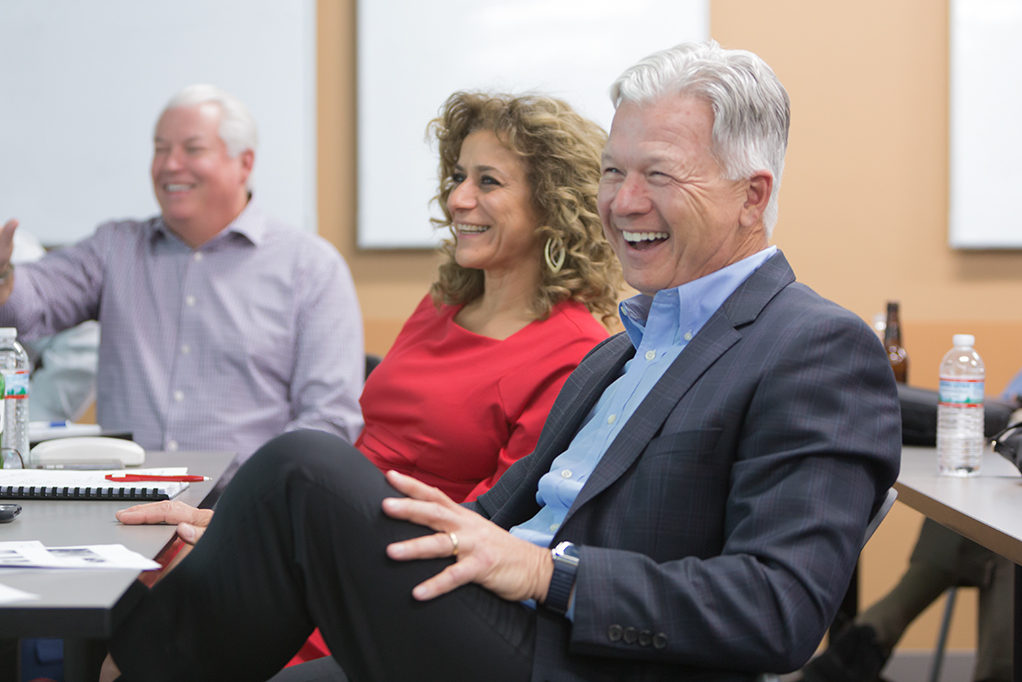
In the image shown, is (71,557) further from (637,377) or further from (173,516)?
(637,377)

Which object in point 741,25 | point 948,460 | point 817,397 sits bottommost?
point 948,460

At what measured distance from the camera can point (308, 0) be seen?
3.38 meters

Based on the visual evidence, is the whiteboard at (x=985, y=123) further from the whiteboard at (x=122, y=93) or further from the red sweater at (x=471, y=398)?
the whiteboard at (x=122, y=93)

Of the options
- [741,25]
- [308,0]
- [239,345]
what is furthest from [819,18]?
[239,345]

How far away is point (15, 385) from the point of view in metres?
1.84

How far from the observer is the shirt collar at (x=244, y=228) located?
9.55ft

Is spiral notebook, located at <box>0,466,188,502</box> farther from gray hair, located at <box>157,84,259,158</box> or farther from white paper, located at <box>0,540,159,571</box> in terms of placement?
gray hair, located at <box>157,84,259,158</box>

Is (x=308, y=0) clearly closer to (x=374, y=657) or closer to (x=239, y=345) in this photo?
(x=239, y=345)

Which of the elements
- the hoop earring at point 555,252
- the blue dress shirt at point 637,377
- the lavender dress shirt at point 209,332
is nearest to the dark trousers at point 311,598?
the blue dress shirt at point 637,377

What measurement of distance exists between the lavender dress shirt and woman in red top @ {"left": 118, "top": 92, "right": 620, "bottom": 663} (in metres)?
0.71

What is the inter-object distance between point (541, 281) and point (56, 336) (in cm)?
185

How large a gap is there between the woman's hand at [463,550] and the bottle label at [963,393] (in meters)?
1.16

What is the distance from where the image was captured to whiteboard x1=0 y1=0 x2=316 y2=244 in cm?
339

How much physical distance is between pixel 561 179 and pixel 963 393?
2.82 ft
